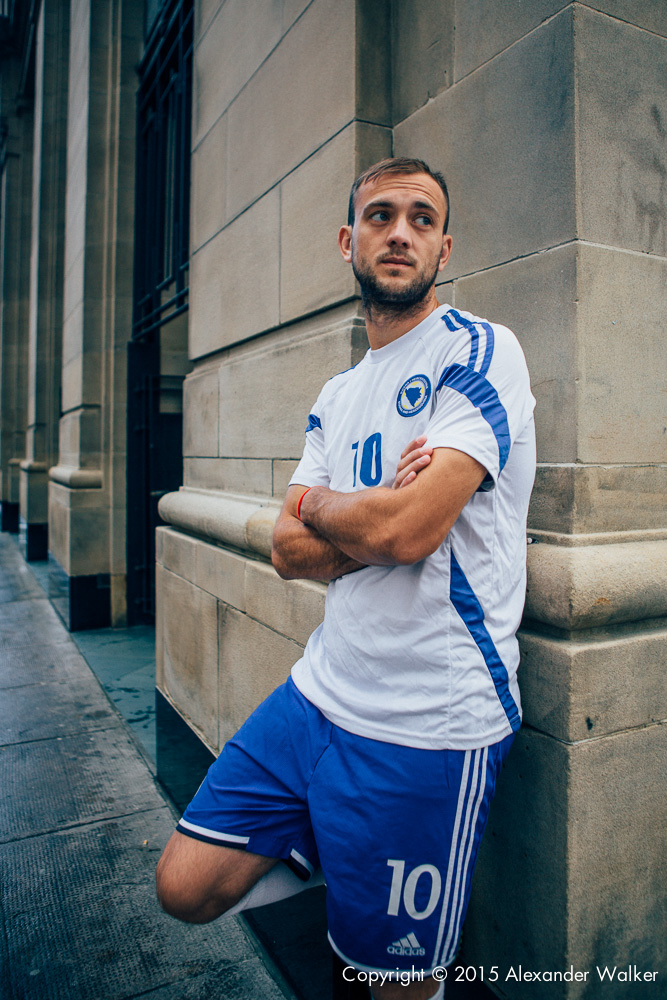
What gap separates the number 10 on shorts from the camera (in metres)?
1.61

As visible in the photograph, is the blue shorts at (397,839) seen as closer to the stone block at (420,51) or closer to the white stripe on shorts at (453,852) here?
the white stripe on shorts at (453,852)

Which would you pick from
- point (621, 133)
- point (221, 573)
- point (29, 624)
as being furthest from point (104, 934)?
point (29, 624)

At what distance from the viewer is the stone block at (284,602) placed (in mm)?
2721

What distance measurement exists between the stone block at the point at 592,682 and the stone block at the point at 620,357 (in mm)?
504

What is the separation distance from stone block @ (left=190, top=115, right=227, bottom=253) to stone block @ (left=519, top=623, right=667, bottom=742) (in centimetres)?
312

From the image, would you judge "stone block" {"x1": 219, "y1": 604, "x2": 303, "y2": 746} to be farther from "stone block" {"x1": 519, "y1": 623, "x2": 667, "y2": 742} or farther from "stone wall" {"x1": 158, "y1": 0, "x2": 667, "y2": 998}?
"stone block" {"x1": 519, "y1": 623, "x2": 667, "y2": 742}

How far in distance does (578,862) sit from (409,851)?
1.57 feet

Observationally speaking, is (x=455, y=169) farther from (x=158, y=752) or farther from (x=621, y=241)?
(x=158, y=752)

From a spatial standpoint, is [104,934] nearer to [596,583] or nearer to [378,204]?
[596,583]

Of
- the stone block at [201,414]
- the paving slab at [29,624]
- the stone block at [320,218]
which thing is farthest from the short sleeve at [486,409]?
the paving slab at [29,624]

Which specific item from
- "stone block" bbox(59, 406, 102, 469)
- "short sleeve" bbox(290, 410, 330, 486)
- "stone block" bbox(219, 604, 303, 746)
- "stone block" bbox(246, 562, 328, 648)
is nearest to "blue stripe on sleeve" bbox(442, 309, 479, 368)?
"short sleeve" bbox(290, 410, 330, 486)

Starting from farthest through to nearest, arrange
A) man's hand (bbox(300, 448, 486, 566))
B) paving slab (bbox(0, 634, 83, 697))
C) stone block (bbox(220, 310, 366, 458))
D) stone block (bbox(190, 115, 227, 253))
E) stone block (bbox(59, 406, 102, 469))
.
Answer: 1. stone block (bbox(59, 406, 102, 469))
2. paving slab (bbox(0, 634, 83, 697))
3. stone block (bbox(190, 115, 227, 253))
4. stone block (bbox(220, 310, 366, 458))
5. man's hand (bbox(300, 448, 486, 566))

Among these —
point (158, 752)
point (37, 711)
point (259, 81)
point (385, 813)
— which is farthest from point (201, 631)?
point (259, 81)

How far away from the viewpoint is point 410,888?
1612 mm
